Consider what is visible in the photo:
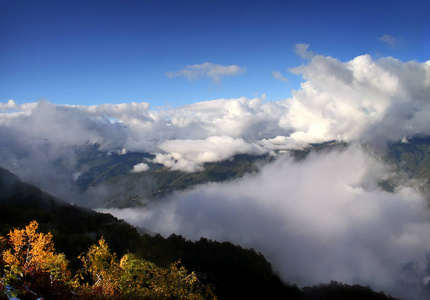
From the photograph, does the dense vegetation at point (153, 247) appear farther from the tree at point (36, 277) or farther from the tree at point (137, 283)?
the tree at point (137, 283)

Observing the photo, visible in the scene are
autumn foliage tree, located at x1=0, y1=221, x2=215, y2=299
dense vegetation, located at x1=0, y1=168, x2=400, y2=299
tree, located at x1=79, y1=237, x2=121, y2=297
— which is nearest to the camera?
autumn foliage tree, located at x1=0, y1=221, x2=215, y2=299

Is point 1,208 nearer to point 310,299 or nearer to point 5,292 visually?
point 5,292

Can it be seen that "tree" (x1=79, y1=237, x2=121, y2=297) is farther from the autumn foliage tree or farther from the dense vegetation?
the dense vegetation

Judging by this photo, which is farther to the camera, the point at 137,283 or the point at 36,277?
the point at 36,277

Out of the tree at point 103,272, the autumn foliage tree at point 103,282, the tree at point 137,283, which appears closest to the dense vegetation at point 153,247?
the autumn foliage tree at point 103,282

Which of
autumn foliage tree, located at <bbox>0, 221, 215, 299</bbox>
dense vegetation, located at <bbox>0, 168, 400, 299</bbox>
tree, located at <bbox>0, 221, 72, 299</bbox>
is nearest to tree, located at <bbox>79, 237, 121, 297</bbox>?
autumn foliage tree, located at <bbox>0, 221, 215, 299</bbox>

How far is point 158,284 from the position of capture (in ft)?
84.9

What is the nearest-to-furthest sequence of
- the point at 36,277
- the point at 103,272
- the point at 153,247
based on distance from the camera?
1. the point at 103,272
2. the point at 36,277
3. the point at 153,247

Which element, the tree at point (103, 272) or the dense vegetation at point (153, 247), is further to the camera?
the dense vegetation at point (153, 247)

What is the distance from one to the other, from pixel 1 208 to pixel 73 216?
1700 inches

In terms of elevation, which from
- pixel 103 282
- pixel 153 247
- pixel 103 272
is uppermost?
pixel 103 272

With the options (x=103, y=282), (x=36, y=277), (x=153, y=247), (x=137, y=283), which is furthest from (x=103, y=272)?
(x=153, y=247)

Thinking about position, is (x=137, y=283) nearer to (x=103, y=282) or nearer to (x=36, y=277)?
(x=103, y=282)

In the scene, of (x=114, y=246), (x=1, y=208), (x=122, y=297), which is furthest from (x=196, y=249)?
(x=122, y=297)
